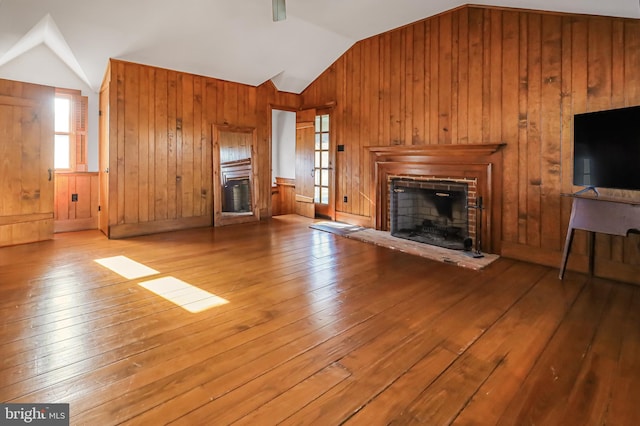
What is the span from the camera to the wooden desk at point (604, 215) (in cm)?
287

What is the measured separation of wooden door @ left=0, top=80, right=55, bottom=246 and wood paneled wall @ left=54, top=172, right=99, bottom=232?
65 cm

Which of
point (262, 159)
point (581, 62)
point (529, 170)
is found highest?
point (581, 62)

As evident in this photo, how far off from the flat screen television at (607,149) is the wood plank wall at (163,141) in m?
4.86

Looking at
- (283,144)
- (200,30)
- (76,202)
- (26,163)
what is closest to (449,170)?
(200,30)

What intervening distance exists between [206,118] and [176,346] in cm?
452

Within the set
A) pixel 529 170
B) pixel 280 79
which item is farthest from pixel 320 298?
pixel 280 79

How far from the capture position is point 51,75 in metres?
5.24

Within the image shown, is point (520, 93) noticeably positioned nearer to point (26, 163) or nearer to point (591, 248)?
point (591, 248)

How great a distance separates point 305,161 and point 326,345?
5.09 m

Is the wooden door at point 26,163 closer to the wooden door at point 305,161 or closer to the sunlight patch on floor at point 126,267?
the sunlight patch on floor at point 126,267

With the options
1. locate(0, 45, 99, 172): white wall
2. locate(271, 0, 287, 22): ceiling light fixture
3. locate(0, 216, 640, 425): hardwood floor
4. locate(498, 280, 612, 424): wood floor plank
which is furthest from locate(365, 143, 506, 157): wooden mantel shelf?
locate(0, 45, 99, 172): white wall

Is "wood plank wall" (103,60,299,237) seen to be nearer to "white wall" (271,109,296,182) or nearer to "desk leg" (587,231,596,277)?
"white wall" (271,109,296,182)

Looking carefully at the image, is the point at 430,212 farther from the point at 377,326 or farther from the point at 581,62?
the point at 377,326

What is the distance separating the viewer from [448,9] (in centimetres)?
450
